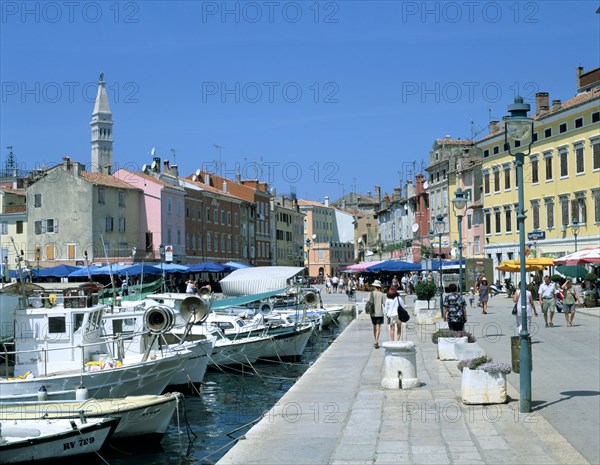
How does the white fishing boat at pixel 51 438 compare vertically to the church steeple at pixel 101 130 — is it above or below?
below

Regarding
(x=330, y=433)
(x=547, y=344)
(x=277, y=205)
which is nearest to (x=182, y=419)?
(x=330, y=433)

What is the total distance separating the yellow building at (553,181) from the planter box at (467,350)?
107 feet

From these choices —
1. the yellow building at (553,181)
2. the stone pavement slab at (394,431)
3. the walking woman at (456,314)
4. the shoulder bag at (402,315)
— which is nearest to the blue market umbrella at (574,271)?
the yellow building at (553,181)

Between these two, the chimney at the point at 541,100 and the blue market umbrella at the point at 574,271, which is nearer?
the blue market umbrella at the point at 574,271

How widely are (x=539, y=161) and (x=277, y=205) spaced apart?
61533mm

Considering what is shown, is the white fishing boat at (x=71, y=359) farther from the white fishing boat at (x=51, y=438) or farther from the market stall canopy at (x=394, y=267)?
the market stall canopy at (x=394, y=267)

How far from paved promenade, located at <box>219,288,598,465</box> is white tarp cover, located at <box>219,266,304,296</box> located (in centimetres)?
1798

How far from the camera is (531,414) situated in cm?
1306

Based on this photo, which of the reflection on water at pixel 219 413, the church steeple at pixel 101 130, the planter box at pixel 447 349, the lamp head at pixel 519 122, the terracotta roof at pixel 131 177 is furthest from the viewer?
the church steeple at pixel 101 130

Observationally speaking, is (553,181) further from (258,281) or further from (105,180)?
(105,180)

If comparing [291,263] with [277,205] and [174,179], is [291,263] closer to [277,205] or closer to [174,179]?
[277,205]

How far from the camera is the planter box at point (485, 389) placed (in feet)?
45.1

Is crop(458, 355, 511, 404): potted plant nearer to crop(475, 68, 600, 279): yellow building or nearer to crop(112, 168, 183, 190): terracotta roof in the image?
crop(475, 68, 600, 279): yellow building

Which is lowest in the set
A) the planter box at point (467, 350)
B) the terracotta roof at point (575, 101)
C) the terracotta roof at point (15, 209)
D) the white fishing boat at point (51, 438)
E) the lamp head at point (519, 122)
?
the white fishing boat at point (51, 438)
